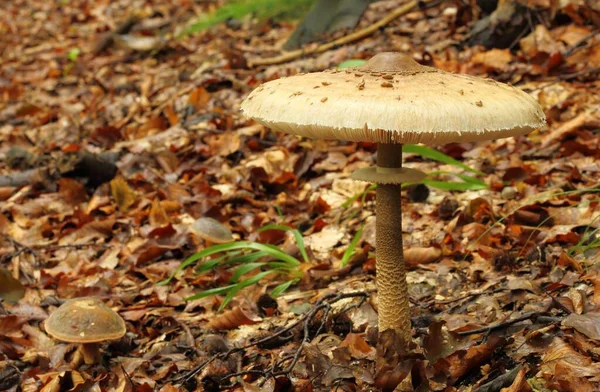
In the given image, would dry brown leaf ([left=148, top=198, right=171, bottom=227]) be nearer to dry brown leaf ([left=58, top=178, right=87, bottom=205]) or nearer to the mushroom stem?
dry brown leaf ([left=58, top=178, right=87, bottom=205])

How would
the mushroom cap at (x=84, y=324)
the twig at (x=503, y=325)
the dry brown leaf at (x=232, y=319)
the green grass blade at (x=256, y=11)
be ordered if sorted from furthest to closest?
the green grass blade at (x=256, y=11) < the dry brown leaf at (x=232, y=319) < the mushroom cap at (x=84, y=324) < the twig at (x=503, y=325)

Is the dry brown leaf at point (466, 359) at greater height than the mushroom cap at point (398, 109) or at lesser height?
lesser

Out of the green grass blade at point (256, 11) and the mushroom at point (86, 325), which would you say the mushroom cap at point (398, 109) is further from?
the green grass blade at point (256, 11)

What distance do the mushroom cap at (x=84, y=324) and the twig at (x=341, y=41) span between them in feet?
16.7

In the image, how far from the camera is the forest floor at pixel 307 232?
2830mm

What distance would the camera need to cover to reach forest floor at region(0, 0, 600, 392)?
2.83 metres

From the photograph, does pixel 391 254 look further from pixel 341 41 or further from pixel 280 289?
pixel 341 41

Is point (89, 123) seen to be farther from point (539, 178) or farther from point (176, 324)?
point (539, 178)

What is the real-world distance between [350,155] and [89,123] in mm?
3744

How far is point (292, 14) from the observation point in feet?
33.1

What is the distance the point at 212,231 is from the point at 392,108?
235 centimetres

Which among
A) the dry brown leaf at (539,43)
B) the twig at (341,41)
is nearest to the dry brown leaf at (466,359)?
the dry brown leaf at (539,43)

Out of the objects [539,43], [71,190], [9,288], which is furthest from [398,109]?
[539,43]

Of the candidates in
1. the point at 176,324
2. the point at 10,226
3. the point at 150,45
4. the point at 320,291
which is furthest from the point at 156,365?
the point at 150,45
